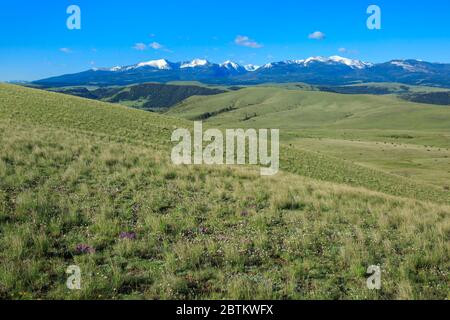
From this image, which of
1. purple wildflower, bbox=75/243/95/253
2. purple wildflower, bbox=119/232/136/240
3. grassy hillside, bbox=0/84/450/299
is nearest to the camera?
grassy hillside, bbox=0/84/450/299

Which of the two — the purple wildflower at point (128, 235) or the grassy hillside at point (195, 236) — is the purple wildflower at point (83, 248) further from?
the purple wildflower at point (128, 235)

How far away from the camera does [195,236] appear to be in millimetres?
12102

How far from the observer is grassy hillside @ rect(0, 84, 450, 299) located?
8.81m

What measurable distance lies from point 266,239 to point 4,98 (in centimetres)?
5346

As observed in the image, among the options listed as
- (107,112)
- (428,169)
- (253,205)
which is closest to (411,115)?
(428,169)

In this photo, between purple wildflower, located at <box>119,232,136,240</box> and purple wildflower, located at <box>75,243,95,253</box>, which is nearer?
purple wildflower, located at <box>75,243,95,253</box>

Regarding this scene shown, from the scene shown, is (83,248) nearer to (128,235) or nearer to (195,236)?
(128,235)

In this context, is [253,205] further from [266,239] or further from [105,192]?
[105,192]

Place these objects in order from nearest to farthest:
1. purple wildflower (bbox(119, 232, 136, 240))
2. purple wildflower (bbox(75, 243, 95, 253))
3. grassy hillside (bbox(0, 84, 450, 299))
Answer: grassy hillside (bbox(0, 84, 450, 299)), purple wildflower (bbox(75, 243, 95, 253)), purple wildflower (bbox(119, 232, 136, 240))

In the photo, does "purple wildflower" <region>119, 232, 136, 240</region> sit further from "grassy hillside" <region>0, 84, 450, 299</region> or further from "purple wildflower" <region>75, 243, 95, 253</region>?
"purple wildflower" <region>75, 243, 95, 253</region>

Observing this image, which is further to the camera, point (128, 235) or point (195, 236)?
point (195, 236)

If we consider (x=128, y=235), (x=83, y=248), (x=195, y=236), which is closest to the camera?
(x=83, y=248)

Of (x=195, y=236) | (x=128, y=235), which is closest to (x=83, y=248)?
(x=128, y=235)

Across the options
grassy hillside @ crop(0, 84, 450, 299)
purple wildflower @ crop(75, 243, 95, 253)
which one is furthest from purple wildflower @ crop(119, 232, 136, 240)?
purple wildflower @ crop(75, 243, 95, 253)
